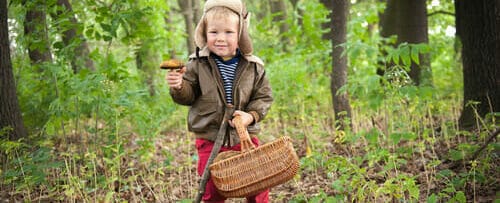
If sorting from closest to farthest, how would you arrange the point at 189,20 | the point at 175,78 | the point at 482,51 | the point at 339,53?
the point at 175,78, the point at 482,51, the point at 339,53, the point at 189,20

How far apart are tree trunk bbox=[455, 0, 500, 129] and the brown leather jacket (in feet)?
6.95

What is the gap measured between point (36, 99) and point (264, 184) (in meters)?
3.73

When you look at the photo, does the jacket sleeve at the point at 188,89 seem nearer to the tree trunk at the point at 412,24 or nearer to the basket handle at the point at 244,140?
the basket handle at the point at 244,140

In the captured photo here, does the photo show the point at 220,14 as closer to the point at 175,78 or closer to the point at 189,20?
the point at 175,78

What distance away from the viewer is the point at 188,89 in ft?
9.32

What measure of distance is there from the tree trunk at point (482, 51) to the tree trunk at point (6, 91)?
4.44 metres

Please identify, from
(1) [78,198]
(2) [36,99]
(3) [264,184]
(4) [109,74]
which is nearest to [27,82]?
(2) [36,99]

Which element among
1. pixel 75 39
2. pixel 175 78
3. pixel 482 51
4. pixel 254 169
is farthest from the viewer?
pixel 75 39

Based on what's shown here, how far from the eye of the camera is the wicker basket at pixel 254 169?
2479 millimetres

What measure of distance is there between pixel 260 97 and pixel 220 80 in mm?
301

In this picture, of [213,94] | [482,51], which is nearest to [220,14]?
[213,94]

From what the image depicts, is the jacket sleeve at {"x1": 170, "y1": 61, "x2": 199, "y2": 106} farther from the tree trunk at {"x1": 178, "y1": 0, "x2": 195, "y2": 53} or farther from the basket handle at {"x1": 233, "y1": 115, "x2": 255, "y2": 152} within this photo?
the tree trunk at {"x1": 178, "y1": 0, "x2": 195, "y2": 53}

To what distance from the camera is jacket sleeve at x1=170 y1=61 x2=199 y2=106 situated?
2.79 meters

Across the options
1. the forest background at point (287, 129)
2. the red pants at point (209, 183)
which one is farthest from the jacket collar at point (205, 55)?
the forest background at point (287, 129)
